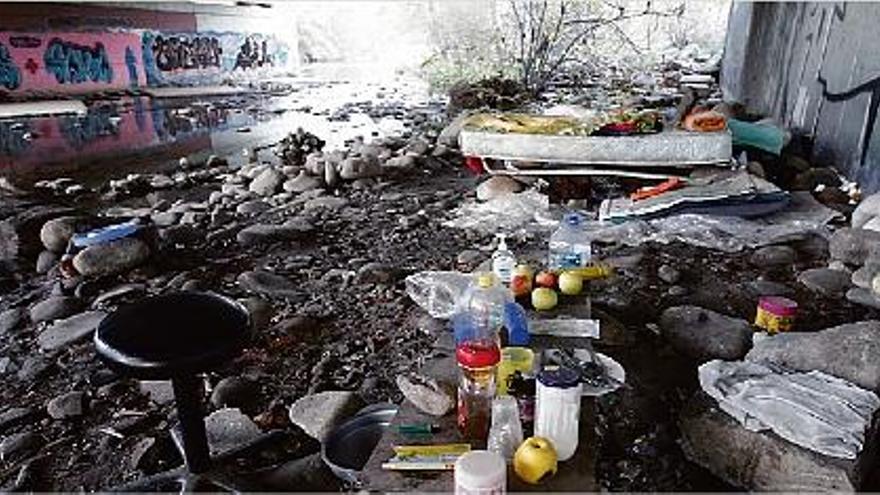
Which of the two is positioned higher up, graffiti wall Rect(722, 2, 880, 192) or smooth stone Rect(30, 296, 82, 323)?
graffiti wall Rect(722, 2, 880, 192)

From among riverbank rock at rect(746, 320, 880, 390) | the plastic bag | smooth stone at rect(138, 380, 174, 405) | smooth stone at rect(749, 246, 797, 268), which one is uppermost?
riverbank rock at rect(746, 320, 880, 390)

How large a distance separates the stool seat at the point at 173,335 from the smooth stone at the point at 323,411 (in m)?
0.71

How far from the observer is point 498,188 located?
241 inches

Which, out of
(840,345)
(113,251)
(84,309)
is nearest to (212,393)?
(84,309)

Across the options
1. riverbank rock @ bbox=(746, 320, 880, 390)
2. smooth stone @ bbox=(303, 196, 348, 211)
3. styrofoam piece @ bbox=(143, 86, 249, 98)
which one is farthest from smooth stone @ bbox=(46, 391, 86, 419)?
styrofoam piece @ bbox=(143, 86, 249, 98)

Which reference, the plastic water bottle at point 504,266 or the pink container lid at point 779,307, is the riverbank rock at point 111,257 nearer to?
the plastic water bottle at point 504,266

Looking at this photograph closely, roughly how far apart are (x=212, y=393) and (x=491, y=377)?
1.61 meters

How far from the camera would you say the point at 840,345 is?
250 centimetres

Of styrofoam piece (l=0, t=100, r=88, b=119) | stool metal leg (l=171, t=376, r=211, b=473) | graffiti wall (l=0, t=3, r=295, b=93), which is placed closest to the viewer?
stool metal leg (l=171, t=376, r=211, b=473)

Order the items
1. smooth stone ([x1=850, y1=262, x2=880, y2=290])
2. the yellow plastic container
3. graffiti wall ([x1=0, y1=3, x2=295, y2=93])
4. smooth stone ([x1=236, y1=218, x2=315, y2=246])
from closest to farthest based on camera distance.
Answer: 1. the yellow plastic container
2. smooth stone ([x1=850, y1=262, x2=880, y2=290])
3. smooth stone ([x1=236, y1=218, x2=315, y2=246])
4. graffiti wall ([x1=0, y1=3, x2=295, y2=93])

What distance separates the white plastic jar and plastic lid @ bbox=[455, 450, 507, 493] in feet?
0.85

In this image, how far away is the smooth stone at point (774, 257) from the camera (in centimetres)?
432

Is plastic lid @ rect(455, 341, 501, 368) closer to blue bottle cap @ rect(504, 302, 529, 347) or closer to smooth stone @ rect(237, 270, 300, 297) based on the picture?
blue bottle cap @ rect(504, 302, 529, 347)

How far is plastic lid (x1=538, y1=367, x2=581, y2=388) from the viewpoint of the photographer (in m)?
1.77
